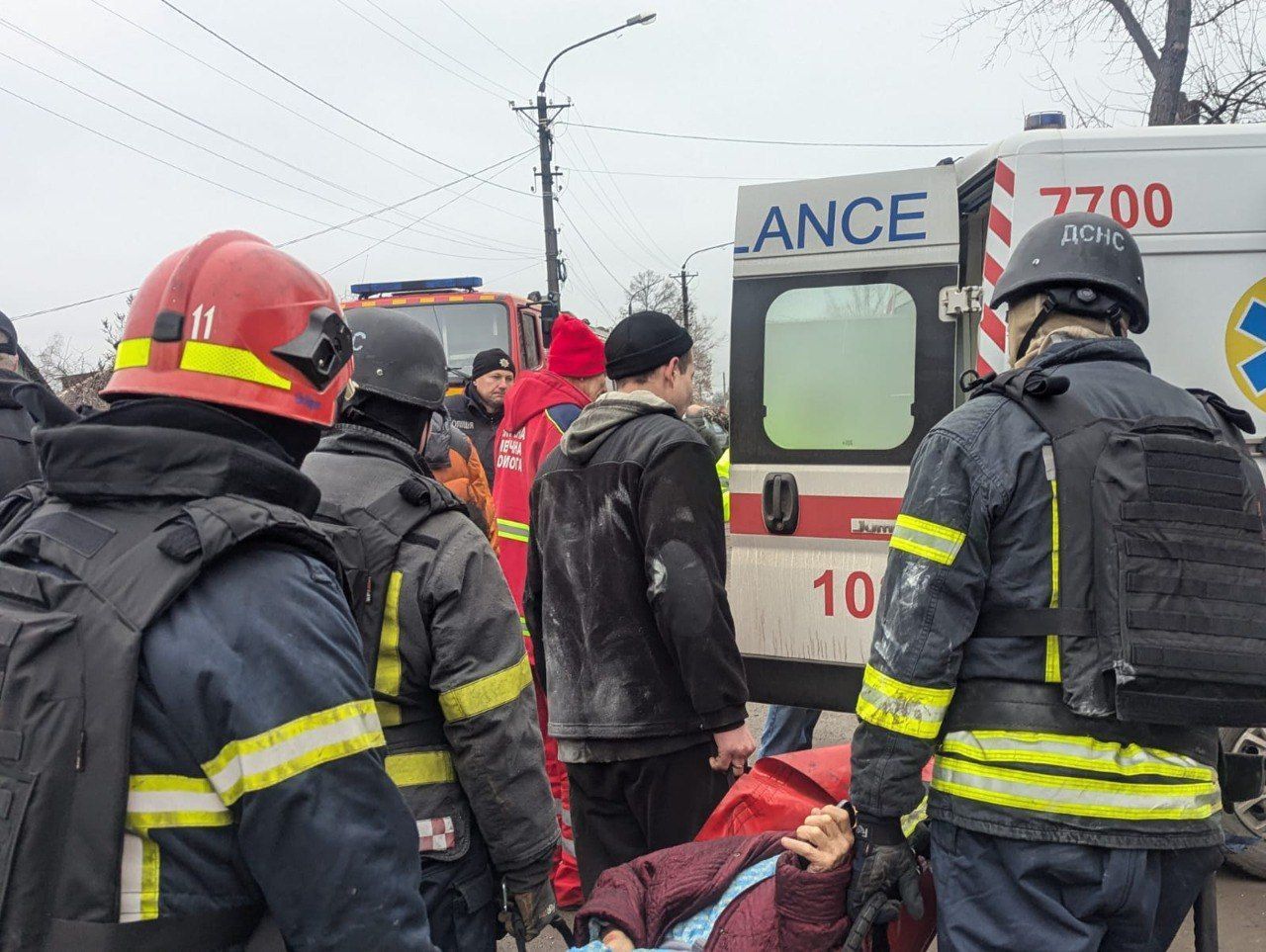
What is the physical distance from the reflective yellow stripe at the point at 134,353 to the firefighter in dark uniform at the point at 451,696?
73 cm

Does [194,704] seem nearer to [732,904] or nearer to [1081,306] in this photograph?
[732,904]

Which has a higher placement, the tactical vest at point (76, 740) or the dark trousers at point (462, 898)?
the tactical vest at point (76, 740)

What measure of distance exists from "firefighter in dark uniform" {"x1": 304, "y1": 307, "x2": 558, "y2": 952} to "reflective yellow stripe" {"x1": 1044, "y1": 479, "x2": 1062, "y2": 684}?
3.40 feet

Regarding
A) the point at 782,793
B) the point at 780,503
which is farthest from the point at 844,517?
the point at 782,793

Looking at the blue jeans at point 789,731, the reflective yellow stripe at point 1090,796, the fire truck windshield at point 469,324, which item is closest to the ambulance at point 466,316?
the fire truck windshield at point 469,324

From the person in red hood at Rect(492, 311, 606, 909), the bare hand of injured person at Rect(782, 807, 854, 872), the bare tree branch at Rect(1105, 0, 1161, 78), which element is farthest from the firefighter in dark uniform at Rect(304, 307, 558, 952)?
the bare tree branch at Rect(1105, 0, 1161, 78)

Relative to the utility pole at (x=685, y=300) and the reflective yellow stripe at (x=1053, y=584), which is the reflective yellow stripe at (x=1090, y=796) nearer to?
the reflective yellow stripe at (x=1053, y=584)

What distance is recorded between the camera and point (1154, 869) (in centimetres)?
211

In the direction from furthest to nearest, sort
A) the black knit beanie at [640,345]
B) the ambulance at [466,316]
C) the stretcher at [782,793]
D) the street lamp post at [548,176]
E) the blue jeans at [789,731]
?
the street lamp post at [548,176] → the ambulance at [466,316] → the blue jeans at [789,731] → the black knit beanie at [640,345] → the stretcher at [782,793]

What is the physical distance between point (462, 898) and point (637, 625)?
1111 millimetres

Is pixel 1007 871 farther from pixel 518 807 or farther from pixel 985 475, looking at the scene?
→ pixel 518 807

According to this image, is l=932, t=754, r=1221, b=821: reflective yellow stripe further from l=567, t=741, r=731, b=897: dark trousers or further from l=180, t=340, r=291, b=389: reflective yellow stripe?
l=180, t=340, r=291, b=389: reflective yellow stripe

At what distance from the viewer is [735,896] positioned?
258 cm

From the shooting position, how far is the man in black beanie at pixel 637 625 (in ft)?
10.4
